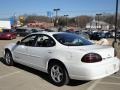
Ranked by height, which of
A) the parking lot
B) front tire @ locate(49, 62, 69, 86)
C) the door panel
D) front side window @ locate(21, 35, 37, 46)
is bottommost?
the parking lot

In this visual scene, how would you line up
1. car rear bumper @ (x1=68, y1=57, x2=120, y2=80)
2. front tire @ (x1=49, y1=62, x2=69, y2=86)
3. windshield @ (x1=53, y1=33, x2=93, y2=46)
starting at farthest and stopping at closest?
windshield @ (x1=53, y1=33, x2=93, y2=46) < front tire @ (x1=49, y1=62, x2=69, y2=86) < car rear bumper @ (x1=68, y1=57, x2=120, y2=80)

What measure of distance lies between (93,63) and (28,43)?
9.60ft

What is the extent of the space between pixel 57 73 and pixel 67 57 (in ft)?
2.29

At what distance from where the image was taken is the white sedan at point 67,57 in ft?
20.7

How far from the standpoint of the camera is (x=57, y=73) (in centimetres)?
703

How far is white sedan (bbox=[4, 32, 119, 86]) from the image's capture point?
632 cm

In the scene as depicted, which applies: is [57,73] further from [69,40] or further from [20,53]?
[20,53]

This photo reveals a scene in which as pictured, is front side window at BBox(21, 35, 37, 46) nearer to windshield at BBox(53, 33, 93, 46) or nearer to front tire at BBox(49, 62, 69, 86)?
windshield at BBox(53, 33, 93, 46)

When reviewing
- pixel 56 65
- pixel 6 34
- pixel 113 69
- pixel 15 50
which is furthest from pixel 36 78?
pixel 6 34

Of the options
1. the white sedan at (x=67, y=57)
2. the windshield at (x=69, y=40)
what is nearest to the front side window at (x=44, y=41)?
the white sedan at (x=67, y=57)

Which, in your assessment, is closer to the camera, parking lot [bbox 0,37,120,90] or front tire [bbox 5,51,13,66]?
parking lot [bbox 0,37,120,90]

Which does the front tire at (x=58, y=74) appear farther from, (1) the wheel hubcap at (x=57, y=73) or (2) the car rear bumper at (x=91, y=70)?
(2) the car rear bumper at (x=91, y=70)

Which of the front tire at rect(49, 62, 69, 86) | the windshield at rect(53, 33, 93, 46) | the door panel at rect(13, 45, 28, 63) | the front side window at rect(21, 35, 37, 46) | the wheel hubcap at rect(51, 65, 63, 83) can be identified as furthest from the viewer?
the door panel at rect(13, 45, 28, 63)

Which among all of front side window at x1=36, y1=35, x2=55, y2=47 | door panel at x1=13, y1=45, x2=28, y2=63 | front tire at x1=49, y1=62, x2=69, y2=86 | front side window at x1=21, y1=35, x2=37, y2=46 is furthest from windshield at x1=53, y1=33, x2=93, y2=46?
door panel at x1=13, y1=45, x2=28, y2=63
